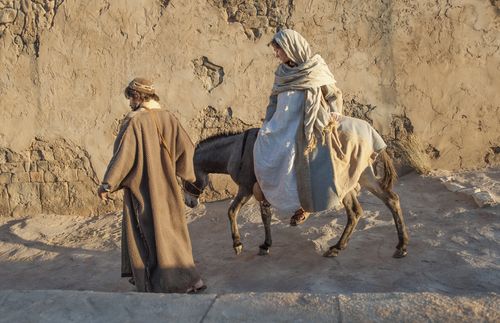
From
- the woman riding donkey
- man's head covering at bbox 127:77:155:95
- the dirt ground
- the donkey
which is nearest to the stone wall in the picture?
the dirt ground

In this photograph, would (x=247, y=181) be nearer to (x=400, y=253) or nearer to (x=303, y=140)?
(x=303, y=140)

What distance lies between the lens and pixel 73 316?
218 cm

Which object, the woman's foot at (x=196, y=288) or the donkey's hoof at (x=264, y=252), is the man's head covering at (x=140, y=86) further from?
the donkey's hoof at (x=264, y=252)

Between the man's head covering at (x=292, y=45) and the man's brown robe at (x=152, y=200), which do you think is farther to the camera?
the man's head covering at (x=292, y=45)

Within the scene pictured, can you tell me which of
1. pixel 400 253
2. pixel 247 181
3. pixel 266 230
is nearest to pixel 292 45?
pixel 247 181

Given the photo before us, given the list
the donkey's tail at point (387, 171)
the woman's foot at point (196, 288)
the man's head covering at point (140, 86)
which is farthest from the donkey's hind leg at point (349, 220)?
the man's head covering at point (140, 86)

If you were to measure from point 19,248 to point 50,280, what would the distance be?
1.09 metres

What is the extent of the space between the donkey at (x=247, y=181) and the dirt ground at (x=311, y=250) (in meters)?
0.15

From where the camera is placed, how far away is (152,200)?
11.8 ft

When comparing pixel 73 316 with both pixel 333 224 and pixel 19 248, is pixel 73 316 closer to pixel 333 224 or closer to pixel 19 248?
pixel 333 224

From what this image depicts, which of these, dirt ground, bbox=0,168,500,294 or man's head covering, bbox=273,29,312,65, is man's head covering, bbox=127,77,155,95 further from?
dirt ground, bbox=0,168,500,294

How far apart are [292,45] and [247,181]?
1.28m

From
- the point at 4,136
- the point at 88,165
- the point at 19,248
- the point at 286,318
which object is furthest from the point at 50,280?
the point at 286,318

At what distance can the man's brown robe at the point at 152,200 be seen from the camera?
3.54 metres
